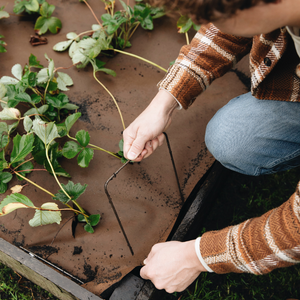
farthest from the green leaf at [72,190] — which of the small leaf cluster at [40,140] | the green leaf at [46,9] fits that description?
the green leaf at [46,9]

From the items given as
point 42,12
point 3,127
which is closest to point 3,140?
point 3,127

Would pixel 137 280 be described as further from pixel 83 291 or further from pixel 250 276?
pixel 250 276

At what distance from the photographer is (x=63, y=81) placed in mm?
1321

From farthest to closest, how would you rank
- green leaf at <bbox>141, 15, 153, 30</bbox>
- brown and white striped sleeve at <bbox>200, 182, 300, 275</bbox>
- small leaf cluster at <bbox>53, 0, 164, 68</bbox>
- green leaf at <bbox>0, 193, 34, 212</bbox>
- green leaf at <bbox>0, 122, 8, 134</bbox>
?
1. green leaf at <bbox>141, 15, 153, 30</bbox>
2. small leaf cluster at <bbox>53, 0, 164, 68</bbox>
3. green leaf at <bbox>0, 122, 8, 134</bbox>
4. green leaf at <bbox>0, 193, 34, 212</bbox>
5. brown and white striped sleeve at <bbox>200, 182, 300, 275</bbox>

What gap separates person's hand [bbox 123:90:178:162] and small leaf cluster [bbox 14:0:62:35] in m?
0.94

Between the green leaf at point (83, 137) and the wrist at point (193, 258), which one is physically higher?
the green leaf at point (83, 137)

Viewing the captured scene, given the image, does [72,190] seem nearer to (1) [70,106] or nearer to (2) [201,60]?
(1) [70,106]

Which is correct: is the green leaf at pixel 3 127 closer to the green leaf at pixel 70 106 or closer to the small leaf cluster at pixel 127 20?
the green leaf at pixel 70 106

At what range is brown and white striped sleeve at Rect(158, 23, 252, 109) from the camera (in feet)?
3.00

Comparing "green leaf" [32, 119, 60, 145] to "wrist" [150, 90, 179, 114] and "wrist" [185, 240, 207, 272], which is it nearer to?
"wrist" [150, 90, 179, 114]

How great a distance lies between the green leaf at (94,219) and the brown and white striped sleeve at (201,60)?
1.77 feet

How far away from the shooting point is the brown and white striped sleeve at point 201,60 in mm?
914

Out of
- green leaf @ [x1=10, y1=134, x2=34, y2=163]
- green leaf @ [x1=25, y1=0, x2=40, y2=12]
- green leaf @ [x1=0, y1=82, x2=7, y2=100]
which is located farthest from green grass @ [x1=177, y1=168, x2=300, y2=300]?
green leaf @ [x1=25, y1=0, x2=40, y2=12]

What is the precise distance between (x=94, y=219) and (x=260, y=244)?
0.62m
